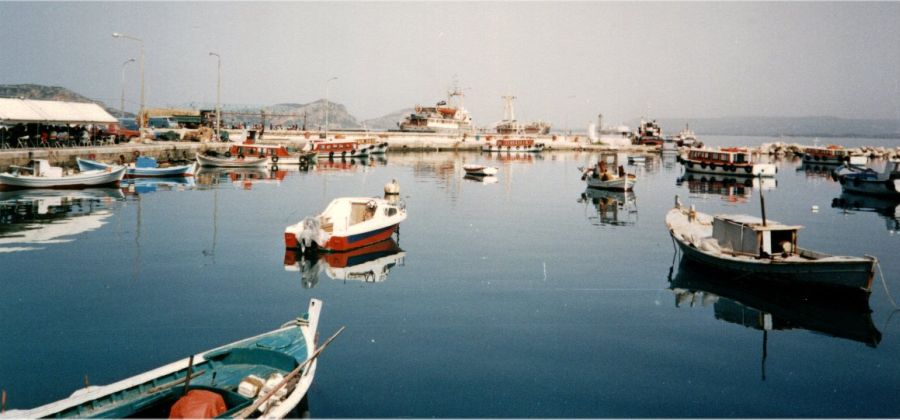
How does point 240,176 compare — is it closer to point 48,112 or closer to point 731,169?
point 48,112

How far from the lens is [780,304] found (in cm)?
1955

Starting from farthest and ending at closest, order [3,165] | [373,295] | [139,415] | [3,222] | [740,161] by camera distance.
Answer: [740,161] < [3,165] < [3,222] < [373,295] < [139,415]

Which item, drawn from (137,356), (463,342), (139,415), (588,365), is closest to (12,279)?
(137,356)

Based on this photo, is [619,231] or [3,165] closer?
[619,231]

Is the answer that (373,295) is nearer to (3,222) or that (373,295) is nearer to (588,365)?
(588,365)

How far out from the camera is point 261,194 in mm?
46844

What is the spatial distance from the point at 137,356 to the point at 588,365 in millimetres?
10155

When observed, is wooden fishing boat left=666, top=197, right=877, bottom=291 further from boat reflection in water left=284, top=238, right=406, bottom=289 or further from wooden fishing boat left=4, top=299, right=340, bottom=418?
wooden fishing boat left=4, top=299, right=340, bottom=418

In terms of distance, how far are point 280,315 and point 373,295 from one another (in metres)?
3.43

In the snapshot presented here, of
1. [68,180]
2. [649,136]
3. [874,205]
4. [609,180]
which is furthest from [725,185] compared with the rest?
[649,136]

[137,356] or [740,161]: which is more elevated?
[740,161]

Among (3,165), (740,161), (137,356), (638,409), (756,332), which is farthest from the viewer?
(740,161)

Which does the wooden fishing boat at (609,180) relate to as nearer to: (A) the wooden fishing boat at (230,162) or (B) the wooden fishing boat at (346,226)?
(B) the wooden fishing boat at (346,226)

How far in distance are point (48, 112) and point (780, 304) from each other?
54.5 metres
